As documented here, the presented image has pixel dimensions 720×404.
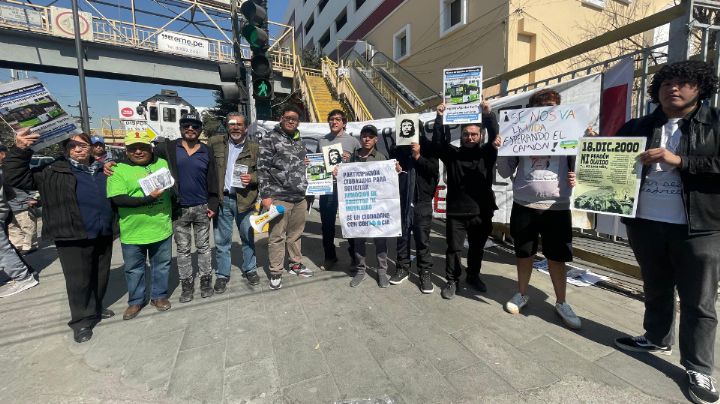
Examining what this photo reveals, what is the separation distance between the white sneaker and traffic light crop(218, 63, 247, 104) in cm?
485

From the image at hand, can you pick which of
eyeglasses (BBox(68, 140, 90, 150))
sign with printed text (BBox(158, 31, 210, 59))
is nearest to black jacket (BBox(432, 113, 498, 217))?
eyeglasses (BBox(68, 140, 90, 150))

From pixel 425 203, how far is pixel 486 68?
11298 millimetres

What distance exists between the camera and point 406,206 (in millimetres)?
4262

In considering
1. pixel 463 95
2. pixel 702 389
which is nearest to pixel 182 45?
pixel 463 95

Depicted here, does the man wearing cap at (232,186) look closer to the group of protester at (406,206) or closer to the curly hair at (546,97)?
the group of protester at (406,206)

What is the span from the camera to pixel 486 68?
13.1 meters

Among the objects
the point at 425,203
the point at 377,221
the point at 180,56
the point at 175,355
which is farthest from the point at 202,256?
the point at 180,56

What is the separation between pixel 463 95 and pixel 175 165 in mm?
3212

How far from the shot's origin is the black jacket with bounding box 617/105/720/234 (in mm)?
2174

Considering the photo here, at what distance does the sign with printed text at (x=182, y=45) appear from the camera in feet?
53.7

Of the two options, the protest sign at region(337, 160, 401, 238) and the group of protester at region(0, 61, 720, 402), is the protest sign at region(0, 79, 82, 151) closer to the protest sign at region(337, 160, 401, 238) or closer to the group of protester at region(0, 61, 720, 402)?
the group of protester at region(0, 61, 720, 402)

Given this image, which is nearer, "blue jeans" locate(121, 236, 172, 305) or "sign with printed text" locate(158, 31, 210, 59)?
"blue jeans" locate(121, 236, 172, 305)

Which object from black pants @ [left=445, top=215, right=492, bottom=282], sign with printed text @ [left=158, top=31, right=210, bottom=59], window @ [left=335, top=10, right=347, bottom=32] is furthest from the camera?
window @ [left=335, top=10, right=347, bottom=32]

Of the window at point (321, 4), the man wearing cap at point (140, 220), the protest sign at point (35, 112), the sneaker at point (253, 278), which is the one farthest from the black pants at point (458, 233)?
the window at point (321, 4)
